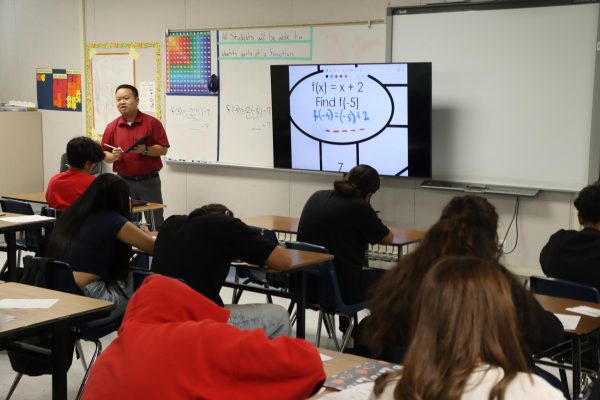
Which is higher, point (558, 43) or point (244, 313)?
point (558, 43)

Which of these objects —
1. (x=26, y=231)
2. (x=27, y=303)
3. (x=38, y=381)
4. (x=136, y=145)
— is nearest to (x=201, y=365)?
(x=27, y=303)

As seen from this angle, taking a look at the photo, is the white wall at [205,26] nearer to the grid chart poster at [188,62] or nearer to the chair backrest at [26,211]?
the grid chart poster at [188,62]

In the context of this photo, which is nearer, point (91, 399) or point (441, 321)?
point (441, 321)

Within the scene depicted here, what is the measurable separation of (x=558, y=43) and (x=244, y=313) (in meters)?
3.20

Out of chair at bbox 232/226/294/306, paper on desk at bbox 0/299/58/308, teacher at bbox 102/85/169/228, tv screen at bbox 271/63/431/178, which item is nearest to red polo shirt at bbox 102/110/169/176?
teacher at bbox 102/85/169/228

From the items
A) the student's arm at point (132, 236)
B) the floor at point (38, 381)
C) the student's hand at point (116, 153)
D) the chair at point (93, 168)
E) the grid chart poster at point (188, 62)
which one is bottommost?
the floor at point (38, 381)

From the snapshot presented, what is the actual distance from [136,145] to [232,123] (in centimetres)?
91

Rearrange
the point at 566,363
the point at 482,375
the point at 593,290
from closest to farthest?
the point at 482,375
the point at 593,290
the point at 566,363

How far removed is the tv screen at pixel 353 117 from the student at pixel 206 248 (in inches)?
101

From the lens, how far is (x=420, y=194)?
6398 mm

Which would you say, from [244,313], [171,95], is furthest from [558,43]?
[171,95]

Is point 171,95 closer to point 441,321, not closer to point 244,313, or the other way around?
point 244,313

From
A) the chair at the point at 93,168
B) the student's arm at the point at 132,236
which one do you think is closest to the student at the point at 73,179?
the student's arm at the point at 132,236

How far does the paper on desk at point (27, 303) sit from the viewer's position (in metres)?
3.14
